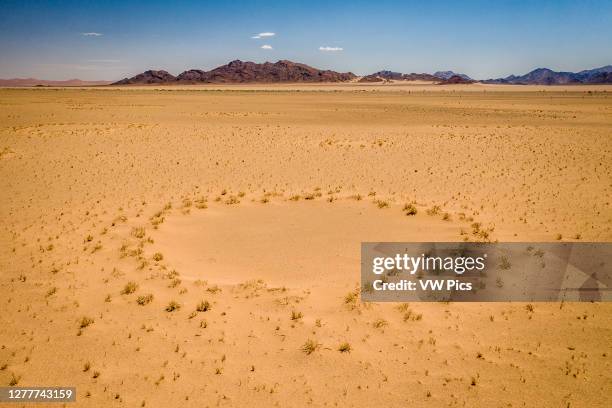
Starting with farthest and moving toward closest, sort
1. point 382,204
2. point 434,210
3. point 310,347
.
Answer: point 382,204 → point 434,210 → point 310,347

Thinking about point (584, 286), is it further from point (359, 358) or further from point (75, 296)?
point (75, 296)

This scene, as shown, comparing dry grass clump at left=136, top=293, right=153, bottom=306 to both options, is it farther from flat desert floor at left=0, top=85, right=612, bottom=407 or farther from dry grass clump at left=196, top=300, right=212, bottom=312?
dry grass clump at left=196, top=300, right=212, bottom=312

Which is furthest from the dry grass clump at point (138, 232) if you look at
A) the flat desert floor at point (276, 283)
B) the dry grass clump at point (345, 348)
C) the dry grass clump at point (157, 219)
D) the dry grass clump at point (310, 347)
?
the dry grass clump at point (345, 348)

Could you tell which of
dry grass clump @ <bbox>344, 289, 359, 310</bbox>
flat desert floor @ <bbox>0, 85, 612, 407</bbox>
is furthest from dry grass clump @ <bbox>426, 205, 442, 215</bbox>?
dry grass clump @ <bbox>344, 289, 359, 310</bbox>

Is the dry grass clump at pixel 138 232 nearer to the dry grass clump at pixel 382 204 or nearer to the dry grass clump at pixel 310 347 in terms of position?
the dry grass clump at pixel 310 347

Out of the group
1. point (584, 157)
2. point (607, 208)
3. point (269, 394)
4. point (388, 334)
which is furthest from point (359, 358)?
point (584, 157)

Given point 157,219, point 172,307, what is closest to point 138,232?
point 157,219

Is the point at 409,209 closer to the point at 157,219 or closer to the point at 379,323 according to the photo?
the point at 379,323
